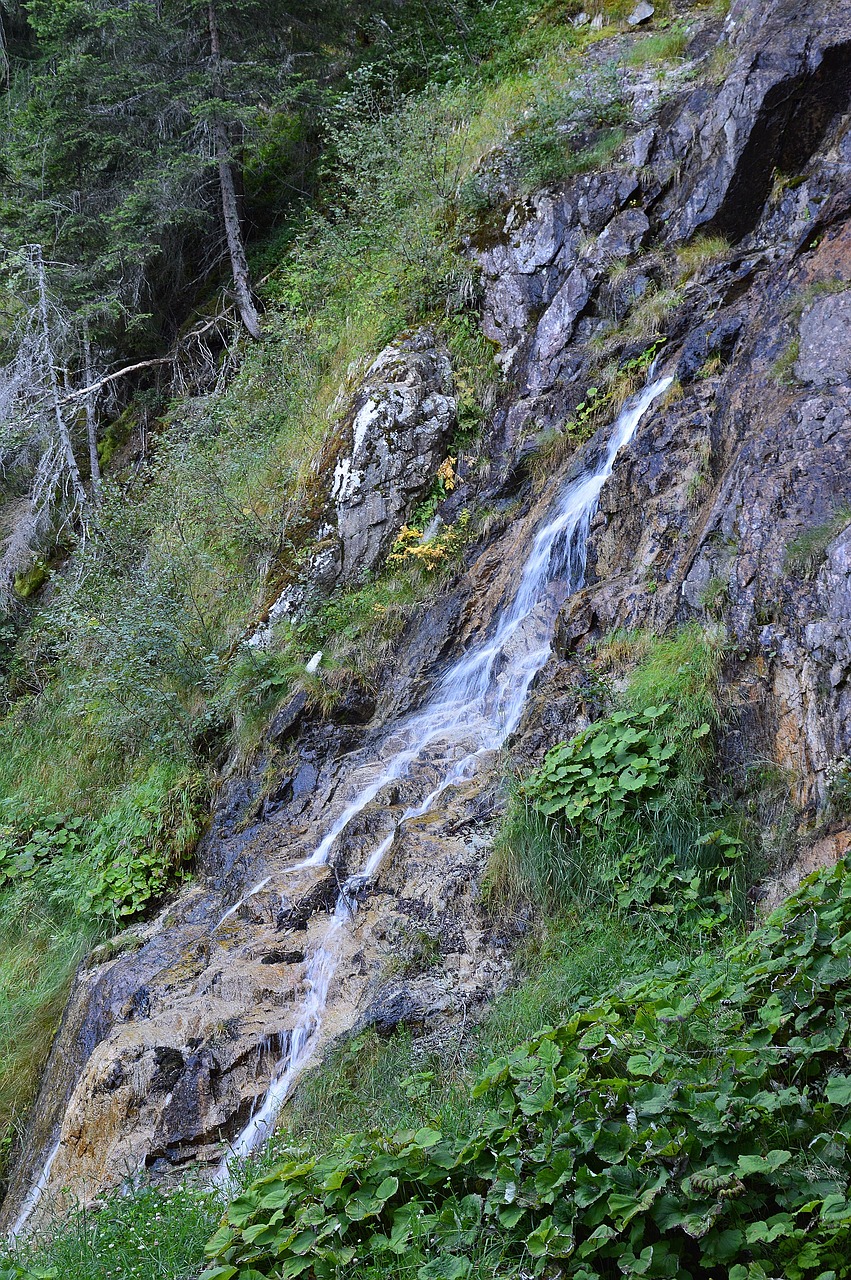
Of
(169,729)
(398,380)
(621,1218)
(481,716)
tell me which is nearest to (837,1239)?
(621,1218)

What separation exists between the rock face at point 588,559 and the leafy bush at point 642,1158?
1.17 metres

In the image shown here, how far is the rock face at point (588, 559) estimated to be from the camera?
4438 mm

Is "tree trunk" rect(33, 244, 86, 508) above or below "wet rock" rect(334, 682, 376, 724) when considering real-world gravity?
above

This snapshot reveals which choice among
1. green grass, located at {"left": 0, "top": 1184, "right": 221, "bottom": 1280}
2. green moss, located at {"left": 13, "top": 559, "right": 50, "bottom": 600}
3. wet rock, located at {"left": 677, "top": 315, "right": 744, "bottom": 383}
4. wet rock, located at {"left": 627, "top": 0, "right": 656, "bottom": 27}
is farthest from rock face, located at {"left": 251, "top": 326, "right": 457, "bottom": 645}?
green moss, located at {"left": 13, "top": 559, "right": 50, "bottom": 600}

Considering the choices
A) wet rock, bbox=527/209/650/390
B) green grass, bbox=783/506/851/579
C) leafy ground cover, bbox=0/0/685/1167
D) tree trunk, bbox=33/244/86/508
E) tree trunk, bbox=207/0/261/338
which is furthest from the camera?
tree trunk, bbox=207/0/261/338

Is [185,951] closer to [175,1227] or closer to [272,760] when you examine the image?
[272,760]

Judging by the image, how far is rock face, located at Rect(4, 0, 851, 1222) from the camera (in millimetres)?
4438

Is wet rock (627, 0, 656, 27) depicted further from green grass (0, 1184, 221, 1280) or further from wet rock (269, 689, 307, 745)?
green grass (0, 1184, 221, 1280)

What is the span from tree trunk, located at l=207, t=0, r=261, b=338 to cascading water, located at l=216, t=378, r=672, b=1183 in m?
7.01

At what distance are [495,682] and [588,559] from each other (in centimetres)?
103

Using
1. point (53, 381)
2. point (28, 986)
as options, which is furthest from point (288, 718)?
point (53, 381)

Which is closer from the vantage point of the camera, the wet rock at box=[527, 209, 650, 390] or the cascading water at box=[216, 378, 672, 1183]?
the cascading water at box=[216, 378, 672, 1183]

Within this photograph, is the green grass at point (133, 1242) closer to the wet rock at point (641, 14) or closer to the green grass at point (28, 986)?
the green grass at point (28, 986)

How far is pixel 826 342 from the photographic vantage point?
519cm
